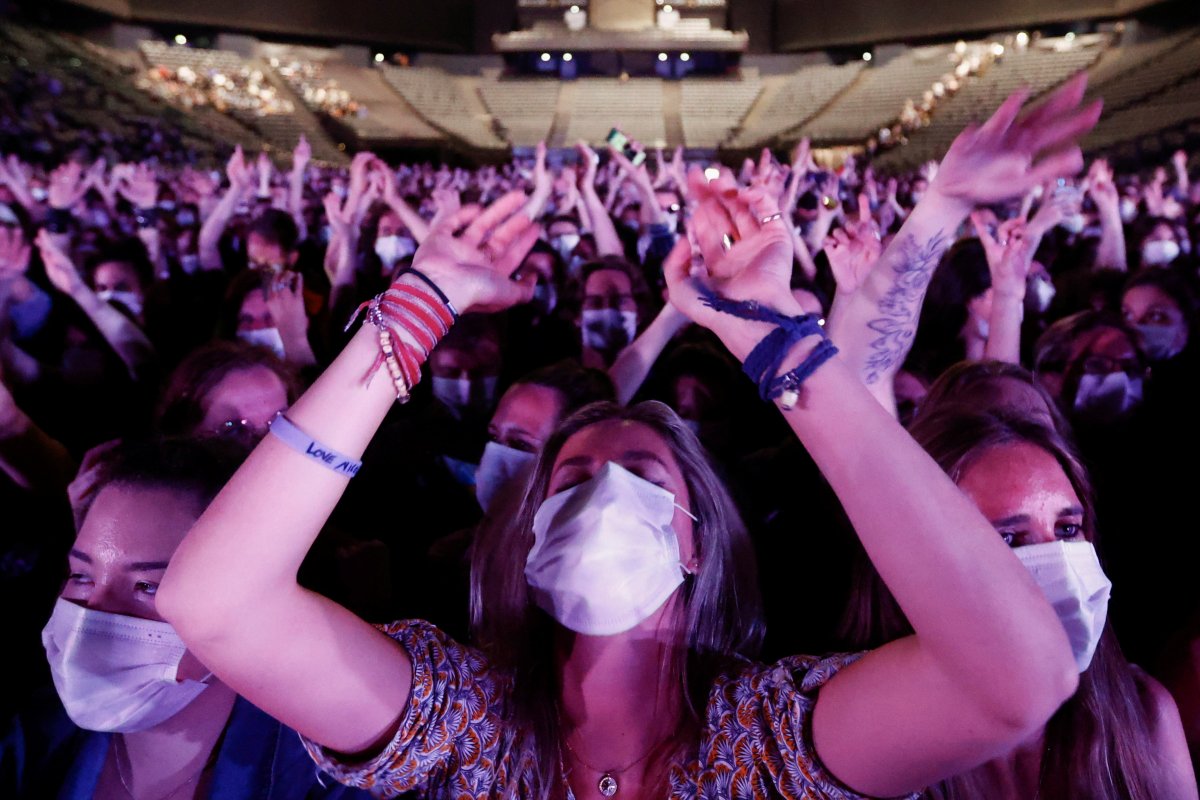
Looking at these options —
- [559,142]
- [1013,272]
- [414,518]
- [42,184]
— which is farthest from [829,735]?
[559,142]

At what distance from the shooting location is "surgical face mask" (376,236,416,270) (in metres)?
6.31

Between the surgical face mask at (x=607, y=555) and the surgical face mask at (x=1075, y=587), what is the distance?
2.42 feet

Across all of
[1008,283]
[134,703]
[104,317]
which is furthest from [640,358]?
[104,317]

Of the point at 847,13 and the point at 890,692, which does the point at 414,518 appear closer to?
the point at 890,692

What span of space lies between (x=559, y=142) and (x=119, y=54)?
17961 millimetres

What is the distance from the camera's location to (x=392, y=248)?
6.32 meters

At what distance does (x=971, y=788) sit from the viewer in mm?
1615

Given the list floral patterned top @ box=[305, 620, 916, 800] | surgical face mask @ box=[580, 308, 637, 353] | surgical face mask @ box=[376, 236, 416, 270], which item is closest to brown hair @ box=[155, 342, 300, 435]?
floral patterned top @ box=[305, 620, 916, 800]

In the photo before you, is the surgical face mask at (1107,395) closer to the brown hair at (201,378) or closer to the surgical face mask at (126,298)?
the brown hair at (201,378)

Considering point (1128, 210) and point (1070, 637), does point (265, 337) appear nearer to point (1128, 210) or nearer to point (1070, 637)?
point (1070, 637)

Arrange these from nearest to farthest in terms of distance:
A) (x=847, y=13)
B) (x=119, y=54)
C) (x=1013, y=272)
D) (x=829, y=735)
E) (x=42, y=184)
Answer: (x=829, y=735) < (x=1013, y=272) < (x=42, y=184) < (x=119, y=54) < (x=847, y=13)

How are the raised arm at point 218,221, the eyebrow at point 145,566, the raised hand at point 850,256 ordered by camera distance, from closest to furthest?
the eyebrow at point 145,566 → the raised hand at point 850,256 → the raised arm at point 218,221

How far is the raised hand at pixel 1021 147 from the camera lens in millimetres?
1518

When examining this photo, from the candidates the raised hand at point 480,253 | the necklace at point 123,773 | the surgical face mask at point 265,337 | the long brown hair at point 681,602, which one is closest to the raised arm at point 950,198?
the long brown hair at point 681,602
